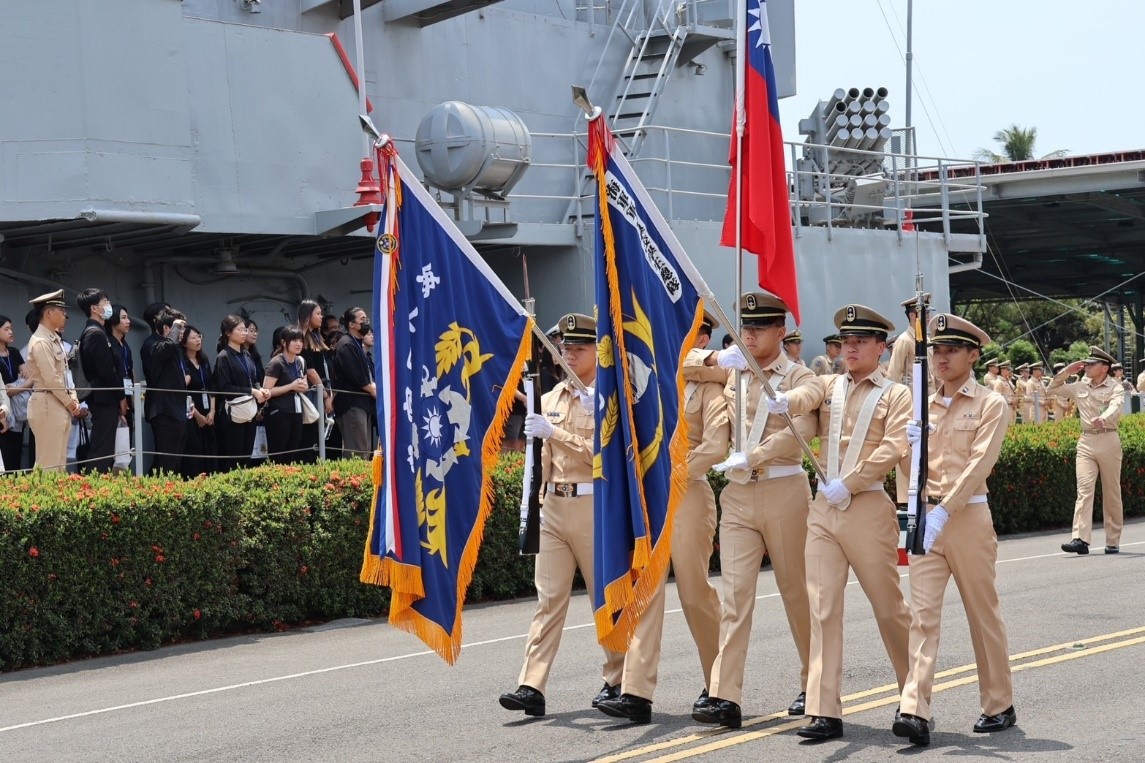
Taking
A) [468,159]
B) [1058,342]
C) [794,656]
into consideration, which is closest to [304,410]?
[468,159]

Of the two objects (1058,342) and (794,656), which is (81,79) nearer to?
(794,656)

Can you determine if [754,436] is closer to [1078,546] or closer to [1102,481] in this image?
[1078,546]

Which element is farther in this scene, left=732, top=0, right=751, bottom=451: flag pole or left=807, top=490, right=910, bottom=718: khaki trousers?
left=732, top=0, right=751, bottom=451: flag pole

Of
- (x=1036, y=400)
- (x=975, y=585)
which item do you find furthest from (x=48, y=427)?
(x=1036, y=400)

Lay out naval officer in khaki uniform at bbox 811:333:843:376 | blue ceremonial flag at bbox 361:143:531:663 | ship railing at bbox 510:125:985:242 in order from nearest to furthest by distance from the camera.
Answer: blue ceremonial flag at bbox 361:143:531:663 → naval officer in khaki uniform at bbox 811:333:843:376 → ship railing at bbox 510:125:985:242

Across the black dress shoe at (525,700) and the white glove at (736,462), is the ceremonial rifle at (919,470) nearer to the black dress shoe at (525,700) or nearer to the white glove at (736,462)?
the white glove at (736,462)

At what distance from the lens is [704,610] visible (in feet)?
24.9

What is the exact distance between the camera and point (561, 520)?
304 inches

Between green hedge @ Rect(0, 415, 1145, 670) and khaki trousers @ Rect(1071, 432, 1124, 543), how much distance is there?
5534 millimetres

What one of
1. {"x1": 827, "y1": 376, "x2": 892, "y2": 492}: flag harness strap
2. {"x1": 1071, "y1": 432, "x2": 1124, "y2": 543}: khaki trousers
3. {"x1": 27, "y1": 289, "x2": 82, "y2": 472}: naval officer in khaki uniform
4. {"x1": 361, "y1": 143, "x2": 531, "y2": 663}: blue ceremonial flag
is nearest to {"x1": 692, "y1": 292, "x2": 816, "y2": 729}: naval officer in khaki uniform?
{"x1": 827, "y1": 376, "x2": 892, "y2": 492}: flag harness strap

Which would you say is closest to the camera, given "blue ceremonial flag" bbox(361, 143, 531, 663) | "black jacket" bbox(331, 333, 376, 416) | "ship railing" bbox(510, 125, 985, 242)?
"blue ceremonial flag" bbox(361, 143, 531, 663)

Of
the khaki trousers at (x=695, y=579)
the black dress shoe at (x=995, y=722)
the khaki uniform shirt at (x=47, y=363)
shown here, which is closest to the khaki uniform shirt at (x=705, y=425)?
the khaki trousers at (x=695, y=579)

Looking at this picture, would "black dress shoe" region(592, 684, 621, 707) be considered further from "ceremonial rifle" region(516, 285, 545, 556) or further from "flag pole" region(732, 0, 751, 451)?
"flag pole" region(732, 0, 751, 451)

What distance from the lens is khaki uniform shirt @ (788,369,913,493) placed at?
6.93 m
